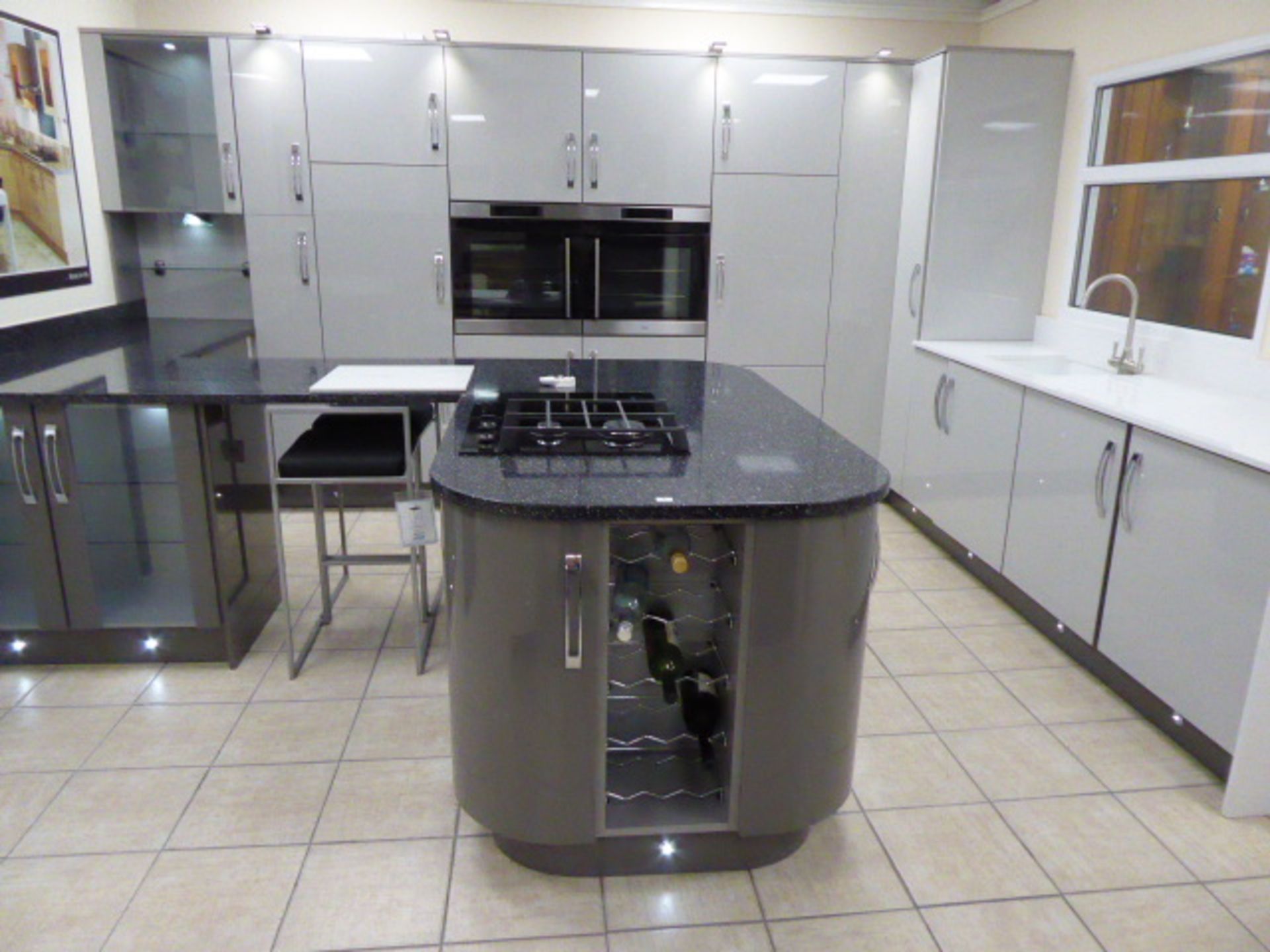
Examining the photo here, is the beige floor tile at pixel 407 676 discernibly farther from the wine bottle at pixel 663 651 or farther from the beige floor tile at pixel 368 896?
the wine bottle at pixel 663 651

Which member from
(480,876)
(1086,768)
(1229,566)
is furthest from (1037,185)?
(480,876)

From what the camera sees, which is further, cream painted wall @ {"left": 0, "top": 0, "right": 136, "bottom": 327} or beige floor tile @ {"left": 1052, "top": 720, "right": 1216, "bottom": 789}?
cream painted wall @ {"left": 0, "top": 0, "right": 136, "bottom": 327}

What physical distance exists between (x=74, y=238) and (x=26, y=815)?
2.54 meters

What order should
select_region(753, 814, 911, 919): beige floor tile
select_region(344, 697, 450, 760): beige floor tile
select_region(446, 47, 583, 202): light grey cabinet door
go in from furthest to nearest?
select_region(446, 47, 583, 202): light grey cabinet door, select_region(344, 697, 450, 760): beige floor tile, select_region(753, 814, 911, 919): beige floor tile

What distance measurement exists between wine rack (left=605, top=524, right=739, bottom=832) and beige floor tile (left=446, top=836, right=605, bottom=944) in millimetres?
182

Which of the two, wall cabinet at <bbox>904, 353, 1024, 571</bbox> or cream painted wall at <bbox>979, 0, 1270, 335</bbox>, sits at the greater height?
cream painted wall at <bbox>979, 0, 1270, 335</bbox>

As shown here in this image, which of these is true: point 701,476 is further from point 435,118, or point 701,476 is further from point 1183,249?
point 435,118

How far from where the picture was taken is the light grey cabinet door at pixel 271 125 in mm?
3916

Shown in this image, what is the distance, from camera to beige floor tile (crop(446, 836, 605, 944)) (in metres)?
1.77

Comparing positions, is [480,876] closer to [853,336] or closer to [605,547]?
[605,547]

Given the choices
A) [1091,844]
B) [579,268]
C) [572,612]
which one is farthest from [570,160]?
[1091,844]

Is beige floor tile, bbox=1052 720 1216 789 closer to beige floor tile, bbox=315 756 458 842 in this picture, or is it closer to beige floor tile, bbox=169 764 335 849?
beige floor tile, bbox=315 756 458 842

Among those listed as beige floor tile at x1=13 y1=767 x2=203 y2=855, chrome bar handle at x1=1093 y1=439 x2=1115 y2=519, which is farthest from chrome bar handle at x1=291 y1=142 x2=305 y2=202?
chrome bar handle at x1=1093 y1=439 x2=1115 y2=519

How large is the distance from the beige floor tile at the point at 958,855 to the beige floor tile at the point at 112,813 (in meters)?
1.68
